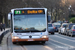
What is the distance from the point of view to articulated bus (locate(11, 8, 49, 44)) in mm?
16547

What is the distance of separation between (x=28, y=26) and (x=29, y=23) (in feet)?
0.75

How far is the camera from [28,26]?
16.6 meters

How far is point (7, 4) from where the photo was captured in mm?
57000

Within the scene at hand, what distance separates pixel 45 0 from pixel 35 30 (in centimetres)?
5558

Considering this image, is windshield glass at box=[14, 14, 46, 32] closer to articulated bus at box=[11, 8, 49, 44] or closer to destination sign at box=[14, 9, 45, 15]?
articulated bus at box=[11, 8, 49, 44]

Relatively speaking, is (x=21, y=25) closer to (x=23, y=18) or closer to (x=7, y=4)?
(x=23, y=18)

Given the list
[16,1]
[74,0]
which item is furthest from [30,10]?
[74,0]

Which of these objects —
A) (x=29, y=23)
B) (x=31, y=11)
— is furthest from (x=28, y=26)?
(x=31, y=11)

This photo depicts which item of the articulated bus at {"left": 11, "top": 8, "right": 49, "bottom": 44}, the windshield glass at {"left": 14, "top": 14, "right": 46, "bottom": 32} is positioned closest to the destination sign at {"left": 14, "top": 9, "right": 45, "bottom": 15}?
the articulated bus at {"left": 11, "top": 8, "right": 49, "bottom": 44}

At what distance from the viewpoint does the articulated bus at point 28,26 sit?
54.3 feet

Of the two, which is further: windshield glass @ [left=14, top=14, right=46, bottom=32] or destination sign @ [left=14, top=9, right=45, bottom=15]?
destination sign @ [left=14, top=9, right=45, bottom=15]

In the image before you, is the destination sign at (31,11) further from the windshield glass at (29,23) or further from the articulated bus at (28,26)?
the windshield glass at (29,23)

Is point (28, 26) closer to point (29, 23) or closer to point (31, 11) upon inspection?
point (29, 23)

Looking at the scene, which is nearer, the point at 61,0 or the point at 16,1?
the point at 16,1
